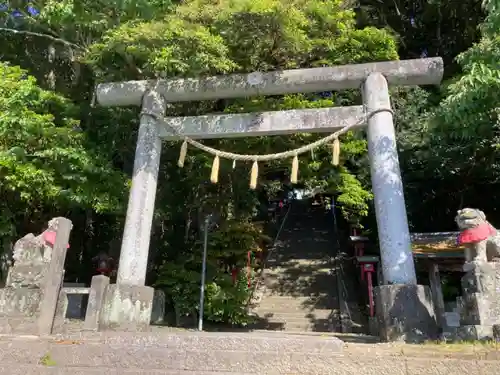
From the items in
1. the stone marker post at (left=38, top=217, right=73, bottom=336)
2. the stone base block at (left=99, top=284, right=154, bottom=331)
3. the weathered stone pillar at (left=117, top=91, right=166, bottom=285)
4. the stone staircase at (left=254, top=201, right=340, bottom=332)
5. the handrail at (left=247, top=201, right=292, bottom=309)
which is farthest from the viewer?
the handrail at (left=247, top=201, right=292, bottom=309)

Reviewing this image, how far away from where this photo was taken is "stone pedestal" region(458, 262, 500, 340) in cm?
438

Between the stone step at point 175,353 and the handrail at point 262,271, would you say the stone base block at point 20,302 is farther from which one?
the handrail at point 262,271

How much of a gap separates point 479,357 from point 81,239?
49.1 ft

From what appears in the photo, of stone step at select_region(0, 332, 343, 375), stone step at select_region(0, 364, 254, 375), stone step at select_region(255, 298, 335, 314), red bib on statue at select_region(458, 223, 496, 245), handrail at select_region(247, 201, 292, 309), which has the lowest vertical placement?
stone step at select_region(0, 364, 254, 375)

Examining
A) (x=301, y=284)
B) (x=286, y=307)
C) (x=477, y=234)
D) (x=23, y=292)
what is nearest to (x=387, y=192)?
(x=477, y=234)

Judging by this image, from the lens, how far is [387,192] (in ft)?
22.3

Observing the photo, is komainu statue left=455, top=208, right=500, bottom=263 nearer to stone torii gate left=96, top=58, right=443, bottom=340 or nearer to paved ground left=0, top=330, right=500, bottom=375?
stone torii gate left=96, top=58, right=443, bottom=340

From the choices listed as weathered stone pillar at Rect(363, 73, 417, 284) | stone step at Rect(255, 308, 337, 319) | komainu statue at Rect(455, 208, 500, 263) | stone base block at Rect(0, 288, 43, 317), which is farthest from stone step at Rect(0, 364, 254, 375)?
stone step at Rect(255, 308, 337, 319)

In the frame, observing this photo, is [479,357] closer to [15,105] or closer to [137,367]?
[137,367]

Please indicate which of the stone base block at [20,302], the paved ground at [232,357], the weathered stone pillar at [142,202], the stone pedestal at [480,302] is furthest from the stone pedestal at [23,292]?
the stone pedestal at [480,302]

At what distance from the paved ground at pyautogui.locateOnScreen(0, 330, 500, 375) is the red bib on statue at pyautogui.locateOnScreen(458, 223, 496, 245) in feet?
6.07

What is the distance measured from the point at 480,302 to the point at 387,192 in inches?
103

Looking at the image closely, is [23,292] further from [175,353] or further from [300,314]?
[300,314]

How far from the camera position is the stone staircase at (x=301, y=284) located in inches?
508
